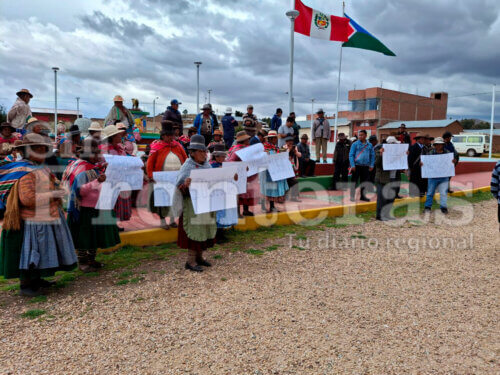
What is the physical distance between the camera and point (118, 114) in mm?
7320

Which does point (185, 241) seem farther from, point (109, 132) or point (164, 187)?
point (109, 132)

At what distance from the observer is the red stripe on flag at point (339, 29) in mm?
12828

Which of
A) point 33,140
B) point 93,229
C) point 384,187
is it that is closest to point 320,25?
point 384,187

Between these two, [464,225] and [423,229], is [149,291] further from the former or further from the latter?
[464,225]

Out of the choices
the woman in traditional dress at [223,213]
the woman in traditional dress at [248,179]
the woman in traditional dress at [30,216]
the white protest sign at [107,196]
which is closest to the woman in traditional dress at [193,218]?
the woman in traditional dress at [223,213]

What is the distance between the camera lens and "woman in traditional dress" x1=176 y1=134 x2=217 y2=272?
4402mm

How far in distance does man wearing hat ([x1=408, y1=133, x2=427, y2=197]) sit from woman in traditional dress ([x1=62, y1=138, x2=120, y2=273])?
8.06 meters

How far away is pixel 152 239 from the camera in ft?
19.3

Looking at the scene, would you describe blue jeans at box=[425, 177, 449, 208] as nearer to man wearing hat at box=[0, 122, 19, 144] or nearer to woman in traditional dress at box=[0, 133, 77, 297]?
woman in traditional dress at box=[0, 133, 77, 297]

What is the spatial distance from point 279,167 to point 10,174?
14.8ft

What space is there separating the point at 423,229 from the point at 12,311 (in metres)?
7.15

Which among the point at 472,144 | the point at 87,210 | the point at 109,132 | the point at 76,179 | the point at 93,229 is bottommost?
the point at 93,229

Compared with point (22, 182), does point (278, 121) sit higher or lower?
higher

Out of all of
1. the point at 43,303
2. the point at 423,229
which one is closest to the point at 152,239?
the point at 43,303
